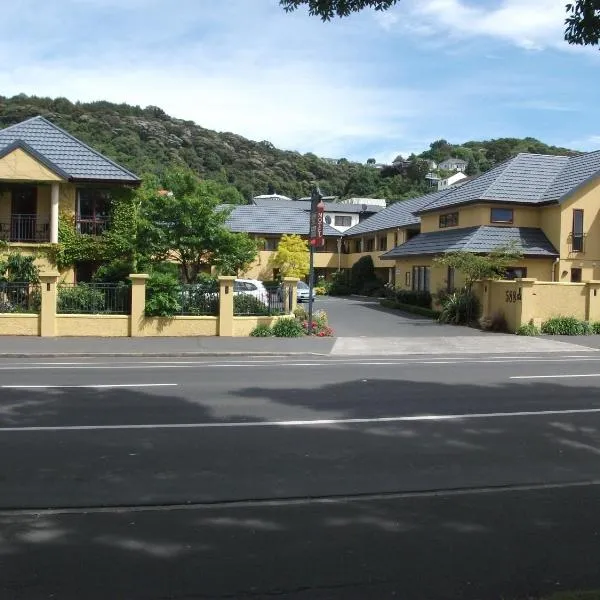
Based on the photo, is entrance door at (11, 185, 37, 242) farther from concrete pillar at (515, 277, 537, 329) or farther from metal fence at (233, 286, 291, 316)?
concrete pillar at (515, 277, 537, 329)

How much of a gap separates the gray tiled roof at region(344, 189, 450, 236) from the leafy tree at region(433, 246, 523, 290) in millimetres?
19705

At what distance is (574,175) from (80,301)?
893 inches

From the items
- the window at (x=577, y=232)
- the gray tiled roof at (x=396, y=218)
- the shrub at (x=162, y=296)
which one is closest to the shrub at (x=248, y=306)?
the shrub at (x=162, y=296)

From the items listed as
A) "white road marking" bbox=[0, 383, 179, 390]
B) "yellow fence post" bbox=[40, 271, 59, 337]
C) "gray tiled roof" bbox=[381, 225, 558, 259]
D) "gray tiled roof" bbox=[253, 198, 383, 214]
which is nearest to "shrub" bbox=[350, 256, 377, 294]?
"gray tiled roof" bbox=[253, 198, 383, 214]

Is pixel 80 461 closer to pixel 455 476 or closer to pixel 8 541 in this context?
pixel 8 541

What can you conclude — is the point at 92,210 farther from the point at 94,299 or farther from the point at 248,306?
the point at 248,306

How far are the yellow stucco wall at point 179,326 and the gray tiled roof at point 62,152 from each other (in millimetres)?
8913

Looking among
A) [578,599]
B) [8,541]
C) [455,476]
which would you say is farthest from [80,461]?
[578,599]

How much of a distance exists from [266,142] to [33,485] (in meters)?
129

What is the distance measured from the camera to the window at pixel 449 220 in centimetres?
3576

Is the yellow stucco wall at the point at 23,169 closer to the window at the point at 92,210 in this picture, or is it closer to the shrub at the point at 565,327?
the window at the point at 92,210

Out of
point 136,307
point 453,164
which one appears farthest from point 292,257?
point 453,164

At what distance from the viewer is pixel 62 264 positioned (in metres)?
28.8

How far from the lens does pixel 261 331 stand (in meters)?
23.0
